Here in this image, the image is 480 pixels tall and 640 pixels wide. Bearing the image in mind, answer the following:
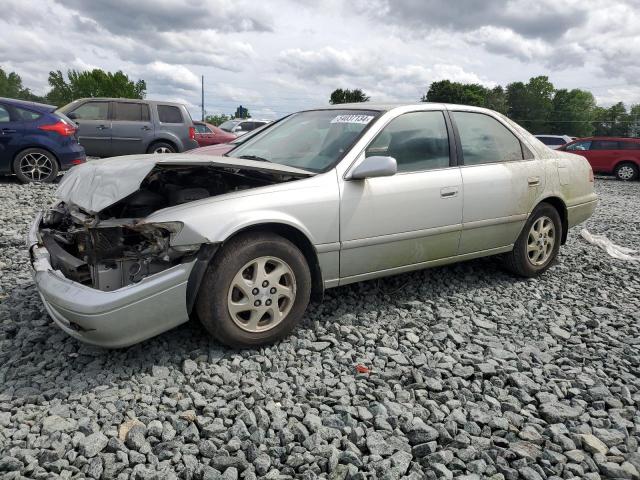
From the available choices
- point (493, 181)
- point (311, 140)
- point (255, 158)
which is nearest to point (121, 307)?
point (255, 158)

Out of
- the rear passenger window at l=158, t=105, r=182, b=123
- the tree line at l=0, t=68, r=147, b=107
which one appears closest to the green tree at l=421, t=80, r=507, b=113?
the tree line at l=0, t=68, r=147, b=107

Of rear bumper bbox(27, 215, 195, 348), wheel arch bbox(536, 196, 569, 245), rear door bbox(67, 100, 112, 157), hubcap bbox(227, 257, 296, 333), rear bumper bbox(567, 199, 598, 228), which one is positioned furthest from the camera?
rear door bbox(67, 100, 112, 157)

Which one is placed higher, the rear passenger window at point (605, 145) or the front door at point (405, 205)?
the rear passenger window at point (605, 145)

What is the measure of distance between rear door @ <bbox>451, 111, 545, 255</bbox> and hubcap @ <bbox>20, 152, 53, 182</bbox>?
25.1 ft

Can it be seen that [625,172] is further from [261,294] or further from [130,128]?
[261,294]

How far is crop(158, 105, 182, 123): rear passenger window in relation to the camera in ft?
41.6

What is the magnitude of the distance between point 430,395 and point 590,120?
110457mm

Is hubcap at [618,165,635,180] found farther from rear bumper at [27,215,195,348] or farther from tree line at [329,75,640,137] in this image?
tree line at [329,75,640,137]

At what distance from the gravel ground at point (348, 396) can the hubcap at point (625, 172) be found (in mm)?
16533

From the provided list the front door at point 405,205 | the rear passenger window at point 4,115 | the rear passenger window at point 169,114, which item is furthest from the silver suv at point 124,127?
the front door at point 405,205

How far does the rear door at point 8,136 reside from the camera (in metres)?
8.90

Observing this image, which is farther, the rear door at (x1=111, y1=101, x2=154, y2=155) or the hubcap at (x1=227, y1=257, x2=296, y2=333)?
the rear door at (x1=111, y1=101, x2=154, y2=155)

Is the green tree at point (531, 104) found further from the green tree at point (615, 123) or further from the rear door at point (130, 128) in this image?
the rear door at point (130, 128)

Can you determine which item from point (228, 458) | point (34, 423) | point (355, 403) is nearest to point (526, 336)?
point (355, 403)
